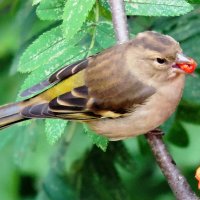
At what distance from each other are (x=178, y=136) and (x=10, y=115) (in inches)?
40.7

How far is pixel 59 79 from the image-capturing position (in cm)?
425

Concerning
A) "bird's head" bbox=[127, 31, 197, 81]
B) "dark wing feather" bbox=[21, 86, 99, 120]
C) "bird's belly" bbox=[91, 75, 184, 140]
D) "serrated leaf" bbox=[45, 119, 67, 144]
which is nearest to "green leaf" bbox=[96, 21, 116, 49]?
"bird's head" bbox=[127, 31, 197, 81]

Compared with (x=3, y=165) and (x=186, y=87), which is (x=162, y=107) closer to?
(x=186, y=87)

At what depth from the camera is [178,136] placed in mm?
4812

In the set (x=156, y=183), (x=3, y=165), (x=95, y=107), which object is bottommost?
(x=156, y=183)

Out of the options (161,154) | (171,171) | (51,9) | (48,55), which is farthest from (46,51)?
(171,171)

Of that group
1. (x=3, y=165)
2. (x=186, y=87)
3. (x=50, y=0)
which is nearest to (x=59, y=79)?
(x=50, y=0)

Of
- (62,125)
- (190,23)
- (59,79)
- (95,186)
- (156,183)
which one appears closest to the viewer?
(62,125)

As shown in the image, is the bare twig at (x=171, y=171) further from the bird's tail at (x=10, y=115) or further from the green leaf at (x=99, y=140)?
the bird's tail at (x=10, y=115)

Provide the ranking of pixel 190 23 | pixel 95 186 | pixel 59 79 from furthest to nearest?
pixel 95 186
pixel 190 23
pixel 59 79

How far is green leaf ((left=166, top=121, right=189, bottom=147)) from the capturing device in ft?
15.7

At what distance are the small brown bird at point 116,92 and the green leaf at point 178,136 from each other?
21.7 inches

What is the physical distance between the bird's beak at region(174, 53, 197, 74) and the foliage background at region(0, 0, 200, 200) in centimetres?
21

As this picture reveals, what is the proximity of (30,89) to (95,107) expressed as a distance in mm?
356
